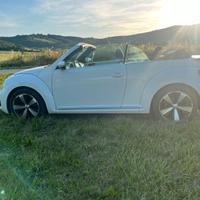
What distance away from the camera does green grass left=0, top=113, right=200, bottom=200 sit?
3.10 m

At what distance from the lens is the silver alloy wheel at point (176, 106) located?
507 cm

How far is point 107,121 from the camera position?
543cm

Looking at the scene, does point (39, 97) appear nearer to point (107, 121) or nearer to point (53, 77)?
point (53, 77)

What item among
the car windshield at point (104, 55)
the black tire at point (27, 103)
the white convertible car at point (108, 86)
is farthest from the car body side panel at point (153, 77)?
the black tire at point (27, 103)

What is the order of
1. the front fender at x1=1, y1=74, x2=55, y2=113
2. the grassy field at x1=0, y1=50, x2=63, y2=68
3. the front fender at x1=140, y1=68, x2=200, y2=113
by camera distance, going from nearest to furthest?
1. the front fender at x1=140, y1=68, x2=200, y2=113
2. the front fender at x1=1, y1=74, x2=55, y2=113
3. the grassy field at x1=0, y1=50, x2=63, y2=68

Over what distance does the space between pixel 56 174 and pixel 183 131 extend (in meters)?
2.23

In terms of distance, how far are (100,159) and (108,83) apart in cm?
169

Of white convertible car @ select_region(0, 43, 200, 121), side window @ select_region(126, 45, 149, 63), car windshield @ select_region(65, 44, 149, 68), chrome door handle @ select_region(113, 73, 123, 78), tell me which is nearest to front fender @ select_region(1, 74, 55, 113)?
white convertible car @ select_region(0, 43, 200, 121)

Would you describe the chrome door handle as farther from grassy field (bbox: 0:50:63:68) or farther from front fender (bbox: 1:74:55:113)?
grassy field (bbox: 0:50:63:68)

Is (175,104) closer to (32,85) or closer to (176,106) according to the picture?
(176,106)

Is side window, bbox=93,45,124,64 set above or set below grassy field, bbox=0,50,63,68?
above

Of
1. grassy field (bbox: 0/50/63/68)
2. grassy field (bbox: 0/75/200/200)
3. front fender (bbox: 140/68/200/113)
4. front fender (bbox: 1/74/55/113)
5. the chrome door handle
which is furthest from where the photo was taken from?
grassy field (bbox: 0/50/63/68)

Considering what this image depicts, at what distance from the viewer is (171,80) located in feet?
16.5

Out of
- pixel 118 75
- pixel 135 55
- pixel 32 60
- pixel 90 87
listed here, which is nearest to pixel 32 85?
pixel 90 87
